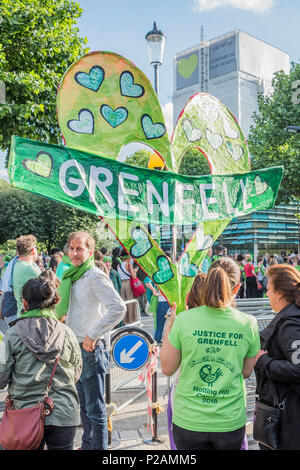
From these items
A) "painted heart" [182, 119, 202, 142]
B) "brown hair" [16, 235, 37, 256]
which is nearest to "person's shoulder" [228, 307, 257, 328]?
"painted heart" [182, 119, 202, 142]

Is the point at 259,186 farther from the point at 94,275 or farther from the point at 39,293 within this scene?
the point at 39,293

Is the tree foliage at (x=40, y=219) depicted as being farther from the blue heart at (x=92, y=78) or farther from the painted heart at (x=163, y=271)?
the blue heart at (x=92, y=78)

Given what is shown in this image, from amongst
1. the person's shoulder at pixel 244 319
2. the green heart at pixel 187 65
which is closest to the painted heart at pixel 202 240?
the person's shoulder at pixel 244 319

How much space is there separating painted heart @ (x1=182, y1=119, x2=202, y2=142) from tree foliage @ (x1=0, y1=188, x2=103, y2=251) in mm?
25377

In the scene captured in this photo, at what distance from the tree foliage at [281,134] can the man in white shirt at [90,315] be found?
13586 millimetres

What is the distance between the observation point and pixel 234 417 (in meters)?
2.32

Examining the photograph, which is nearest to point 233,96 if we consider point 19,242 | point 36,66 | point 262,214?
point 262,214

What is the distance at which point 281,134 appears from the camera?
16766 millimetres

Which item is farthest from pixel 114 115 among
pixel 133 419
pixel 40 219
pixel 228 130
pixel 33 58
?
pixel 40 219

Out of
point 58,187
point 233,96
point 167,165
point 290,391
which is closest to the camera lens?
point 290,391

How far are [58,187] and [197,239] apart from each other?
5.14 ft

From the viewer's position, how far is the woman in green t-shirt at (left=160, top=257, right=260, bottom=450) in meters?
2.29

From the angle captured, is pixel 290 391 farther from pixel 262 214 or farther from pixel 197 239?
pixel 262 214

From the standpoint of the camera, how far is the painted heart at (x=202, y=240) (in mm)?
4207
